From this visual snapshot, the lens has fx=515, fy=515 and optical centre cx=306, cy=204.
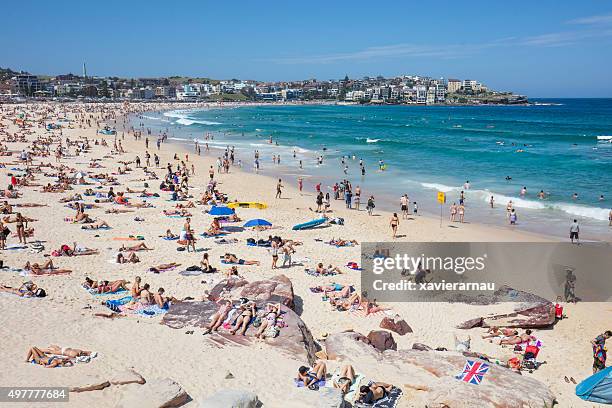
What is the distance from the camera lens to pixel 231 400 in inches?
271

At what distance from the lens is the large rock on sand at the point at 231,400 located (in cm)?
673

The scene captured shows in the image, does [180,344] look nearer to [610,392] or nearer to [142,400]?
[142,400]

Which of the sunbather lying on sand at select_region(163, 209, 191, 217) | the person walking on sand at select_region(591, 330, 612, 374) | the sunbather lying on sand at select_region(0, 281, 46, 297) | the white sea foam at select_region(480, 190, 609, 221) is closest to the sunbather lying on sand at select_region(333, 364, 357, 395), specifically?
the person walking on sand at select_region(591, 330, 612, 374)

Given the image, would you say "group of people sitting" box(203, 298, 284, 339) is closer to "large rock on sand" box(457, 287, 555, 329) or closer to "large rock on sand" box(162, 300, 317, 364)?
"large rock on sand" box(162, 300, 317, 364)

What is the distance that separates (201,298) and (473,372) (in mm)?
6565

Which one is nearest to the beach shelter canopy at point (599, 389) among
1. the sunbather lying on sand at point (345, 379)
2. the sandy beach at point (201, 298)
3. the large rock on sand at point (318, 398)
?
the sandy beach at point (201, 298)

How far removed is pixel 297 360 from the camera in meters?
9.19

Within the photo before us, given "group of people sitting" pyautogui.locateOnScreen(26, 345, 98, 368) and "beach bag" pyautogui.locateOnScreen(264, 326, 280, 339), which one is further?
"beach bag" pyautogui.locateOnScreen(264, 326, 280, 339)

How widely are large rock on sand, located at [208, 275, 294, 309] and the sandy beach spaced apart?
0.69 metres

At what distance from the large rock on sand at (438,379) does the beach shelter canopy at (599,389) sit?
78 cm

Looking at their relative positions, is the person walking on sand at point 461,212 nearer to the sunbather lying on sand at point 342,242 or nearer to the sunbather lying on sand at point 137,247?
the sunbather lying on sand at point 342,242

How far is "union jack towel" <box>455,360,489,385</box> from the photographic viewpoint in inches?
326

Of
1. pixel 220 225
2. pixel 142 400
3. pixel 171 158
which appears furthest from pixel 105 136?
pixel 142 400

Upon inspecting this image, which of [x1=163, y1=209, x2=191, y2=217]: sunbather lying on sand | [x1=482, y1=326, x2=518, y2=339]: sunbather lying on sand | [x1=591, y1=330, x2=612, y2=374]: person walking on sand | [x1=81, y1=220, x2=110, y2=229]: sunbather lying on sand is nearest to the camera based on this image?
[x1=591, y1=330, x2=612, y2=374]: person walking on sand
